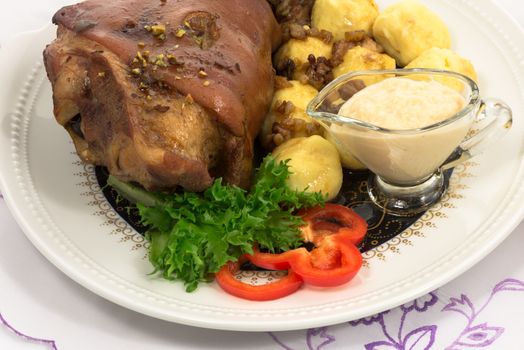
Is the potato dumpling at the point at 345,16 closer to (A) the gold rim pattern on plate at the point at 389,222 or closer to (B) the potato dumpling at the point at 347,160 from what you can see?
(B) the potato dumpling at the point at 347,160

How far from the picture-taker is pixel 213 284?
3.03 m

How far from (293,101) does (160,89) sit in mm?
883

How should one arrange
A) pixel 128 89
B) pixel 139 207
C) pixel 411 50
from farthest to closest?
pixel 411 50 → pixel 139 207 → pixel 128 89

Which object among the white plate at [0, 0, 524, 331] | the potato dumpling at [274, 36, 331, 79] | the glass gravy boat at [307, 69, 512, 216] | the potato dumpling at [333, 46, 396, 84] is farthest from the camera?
the potato dumpling at [274, 36, 331, 79]

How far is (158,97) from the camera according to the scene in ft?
9.93

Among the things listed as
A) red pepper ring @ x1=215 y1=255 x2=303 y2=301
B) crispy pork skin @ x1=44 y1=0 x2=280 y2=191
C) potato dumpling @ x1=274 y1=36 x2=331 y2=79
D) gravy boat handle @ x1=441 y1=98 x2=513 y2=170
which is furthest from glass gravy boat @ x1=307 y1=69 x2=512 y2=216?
red pepper ring @ x1=215 y1=255 x2=303 y2=301

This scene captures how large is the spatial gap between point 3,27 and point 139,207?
95.4 inches

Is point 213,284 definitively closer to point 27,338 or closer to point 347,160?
point 27,338

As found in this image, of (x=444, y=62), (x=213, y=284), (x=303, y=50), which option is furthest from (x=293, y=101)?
(x=213, y=284)

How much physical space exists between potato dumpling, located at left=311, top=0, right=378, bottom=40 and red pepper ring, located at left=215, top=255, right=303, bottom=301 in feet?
5.37

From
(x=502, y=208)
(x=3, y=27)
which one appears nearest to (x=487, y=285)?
(x=502, y=208)

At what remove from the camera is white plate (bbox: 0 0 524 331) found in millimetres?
2811

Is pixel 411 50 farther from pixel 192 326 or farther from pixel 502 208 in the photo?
pixel 192 326

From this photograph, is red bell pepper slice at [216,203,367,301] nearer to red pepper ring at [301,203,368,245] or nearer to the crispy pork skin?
red pepper ring at [301,203,368,245]
